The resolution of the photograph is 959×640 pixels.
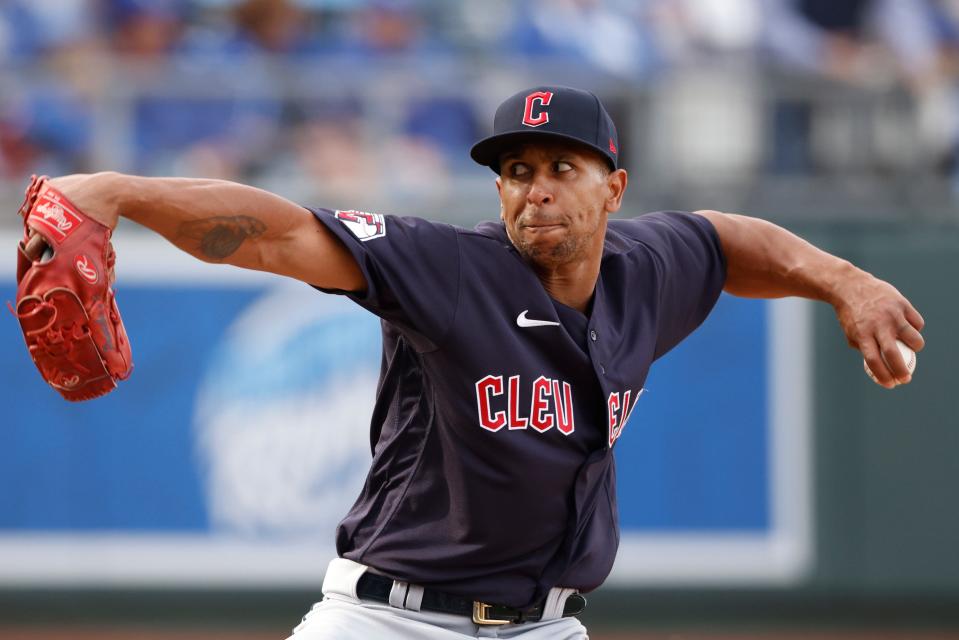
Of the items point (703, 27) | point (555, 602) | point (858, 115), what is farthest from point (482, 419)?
point (703, 27)

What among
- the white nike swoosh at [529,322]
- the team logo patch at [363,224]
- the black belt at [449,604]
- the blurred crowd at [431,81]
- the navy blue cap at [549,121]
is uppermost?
the blurred crowd at [431,81]

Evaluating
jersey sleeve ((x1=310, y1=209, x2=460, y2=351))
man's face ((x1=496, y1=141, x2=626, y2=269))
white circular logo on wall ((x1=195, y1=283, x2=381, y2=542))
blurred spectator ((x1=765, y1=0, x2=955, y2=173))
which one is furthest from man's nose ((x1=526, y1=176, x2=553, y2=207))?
blurred spectator ((x1=765, y1=0, x2=955, y2=173))

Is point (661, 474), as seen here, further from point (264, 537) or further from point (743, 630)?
point (264, 537)

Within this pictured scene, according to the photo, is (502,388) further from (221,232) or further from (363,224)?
(221,232)

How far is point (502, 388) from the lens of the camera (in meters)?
3.40

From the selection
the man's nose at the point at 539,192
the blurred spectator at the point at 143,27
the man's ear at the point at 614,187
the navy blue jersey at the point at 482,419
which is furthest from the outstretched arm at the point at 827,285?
the blurred spectator at the point at 143,27

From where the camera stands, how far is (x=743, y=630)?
7.91 m

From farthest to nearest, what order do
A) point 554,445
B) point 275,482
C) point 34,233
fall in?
1. point 275,482
2. point 554,445
3. point 34,233

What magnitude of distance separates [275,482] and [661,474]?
2.19 metres

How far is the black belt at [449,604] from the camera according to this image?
11.4 ft

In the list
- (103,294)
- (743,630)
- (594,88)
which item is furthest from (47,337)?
(743,630)

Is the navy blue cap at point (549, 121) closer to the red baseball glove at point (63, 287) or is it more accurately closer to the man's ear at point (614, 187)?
the man's ear at point (614, 187)

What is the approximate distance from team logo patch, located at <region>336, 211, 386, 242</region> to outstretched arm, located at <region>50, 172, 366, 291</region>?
2.0 inches

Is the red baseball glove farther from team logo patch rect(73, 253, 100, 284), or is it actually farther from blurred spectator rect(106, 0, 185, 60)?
blurred spectator rect(106, 0, 185, 60)
